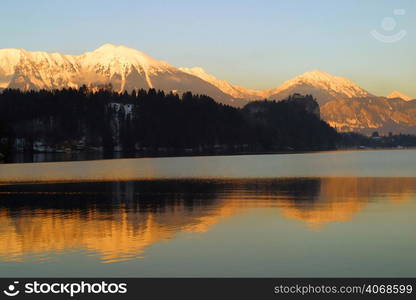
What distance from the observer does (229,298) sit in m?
26.5

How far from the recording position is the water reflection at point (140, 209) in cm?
3856

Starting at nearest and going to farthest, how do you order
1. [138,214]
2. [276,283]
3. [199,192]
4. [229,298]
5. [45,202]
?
[229,298]
[276,283]
[138,214]
[45,202]
[199,192]

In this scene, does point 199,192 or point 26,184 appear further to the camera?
point 26,184

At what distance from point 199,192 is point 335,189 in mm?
17753

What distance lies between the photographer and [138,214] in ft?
175

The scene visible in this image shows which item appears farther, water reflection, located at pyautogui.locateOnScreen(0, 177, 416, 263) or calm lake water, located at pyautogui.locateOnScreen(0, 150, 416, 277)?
water reflection, located at pyautogui.locateOnScreen(0, 177, 416, 263)

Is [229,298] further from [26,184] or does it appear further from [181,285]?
[26,184]

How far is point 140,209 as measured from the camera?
57.2 m

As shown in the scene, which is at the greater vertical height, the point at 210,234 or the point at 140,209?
the point at 140,209

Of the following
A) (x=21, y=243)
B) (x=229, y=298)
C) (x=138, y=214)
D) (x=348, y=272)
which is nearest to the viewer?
(x=229, y=298)

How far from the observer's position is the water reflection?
127 feet

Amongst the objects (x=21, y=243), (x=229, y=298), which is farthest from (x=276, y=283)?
(x=21, y=243)

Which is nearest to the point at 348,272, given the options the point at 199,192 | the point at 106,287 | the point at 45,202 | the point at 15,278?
the point at 106,287

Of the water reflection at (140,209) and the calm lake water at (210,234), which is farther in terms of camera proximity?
the water reflection at (140,209)
